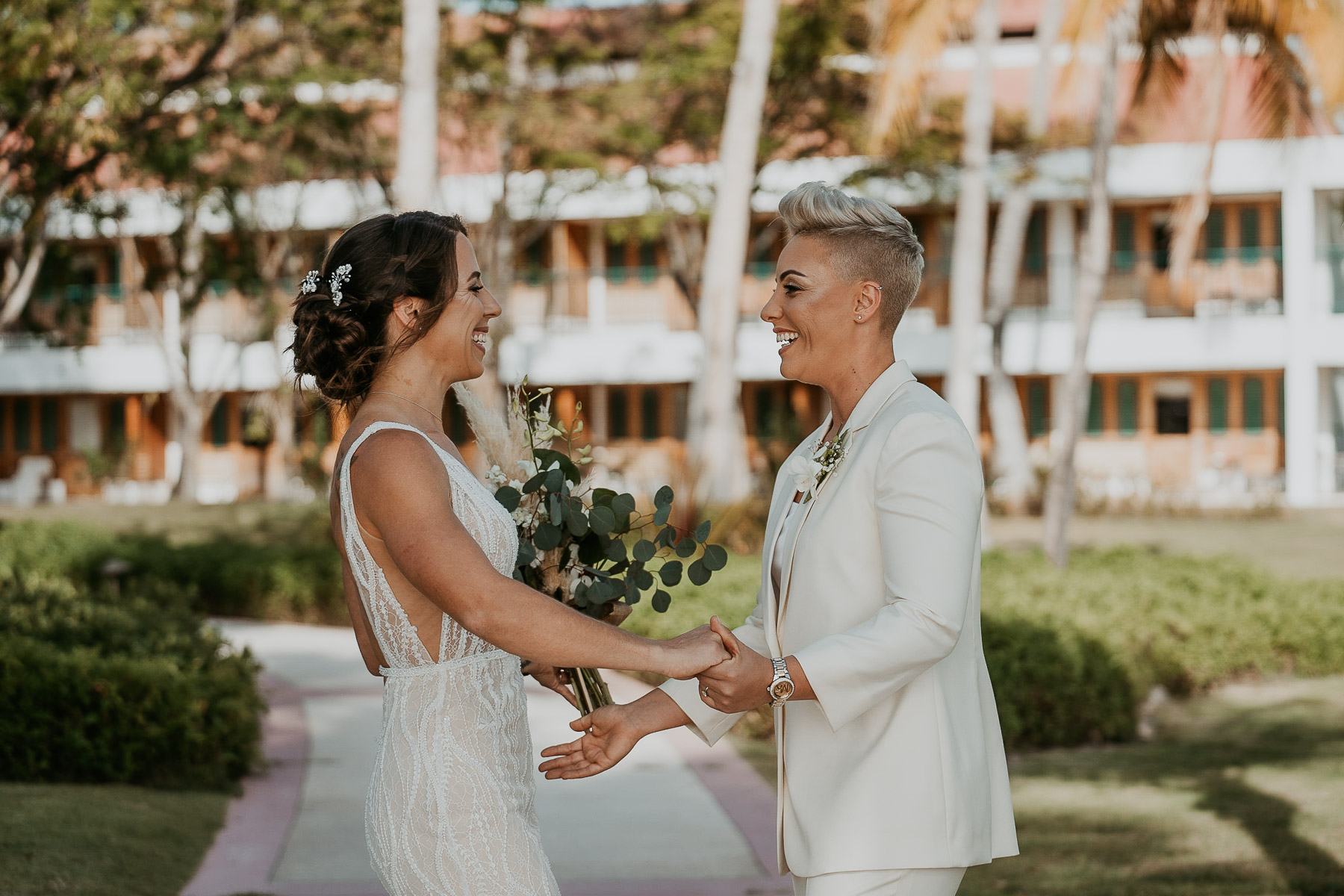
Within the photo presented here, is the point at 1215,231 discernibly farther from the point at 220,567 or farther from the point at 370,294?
the point at 370,294

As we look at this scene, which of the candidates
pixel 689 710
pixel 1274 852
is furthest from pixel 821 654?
pixel 1274 852

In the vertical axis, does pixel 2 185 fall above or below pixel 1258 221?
below

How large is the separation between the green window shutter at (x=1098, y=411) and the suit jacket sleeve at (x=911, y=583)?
97.6 ft

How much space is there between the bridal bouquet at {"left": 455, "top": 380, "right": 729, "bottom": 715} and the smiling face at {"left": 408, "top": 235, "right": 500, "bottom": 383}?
0.50 ft

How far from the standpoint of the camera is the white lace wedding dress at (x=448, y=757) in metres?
2.76

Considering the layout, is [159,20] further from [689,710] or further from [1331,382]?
[1331,382]

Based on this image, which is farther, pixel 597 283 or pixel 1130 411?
pixel 597 283

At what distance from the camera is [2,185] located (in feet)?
37.7

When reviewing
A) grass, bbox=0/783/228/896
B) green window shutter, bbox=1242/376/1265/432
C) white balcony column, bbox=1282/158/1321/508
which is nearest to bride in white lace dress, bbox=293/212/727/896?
grass, bbox=0/783/228/896

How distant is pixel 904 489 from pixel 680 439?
99.0 ft

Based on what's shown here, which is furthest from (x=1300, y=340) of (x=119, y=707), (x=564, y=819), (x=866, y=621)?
(x=866, y=621)

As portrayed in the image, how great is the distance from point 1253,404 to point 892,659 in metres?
30.7

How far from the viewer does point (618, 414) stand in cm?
3338

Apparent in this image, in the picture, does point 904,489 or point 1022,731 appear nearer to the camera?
point 904,489
